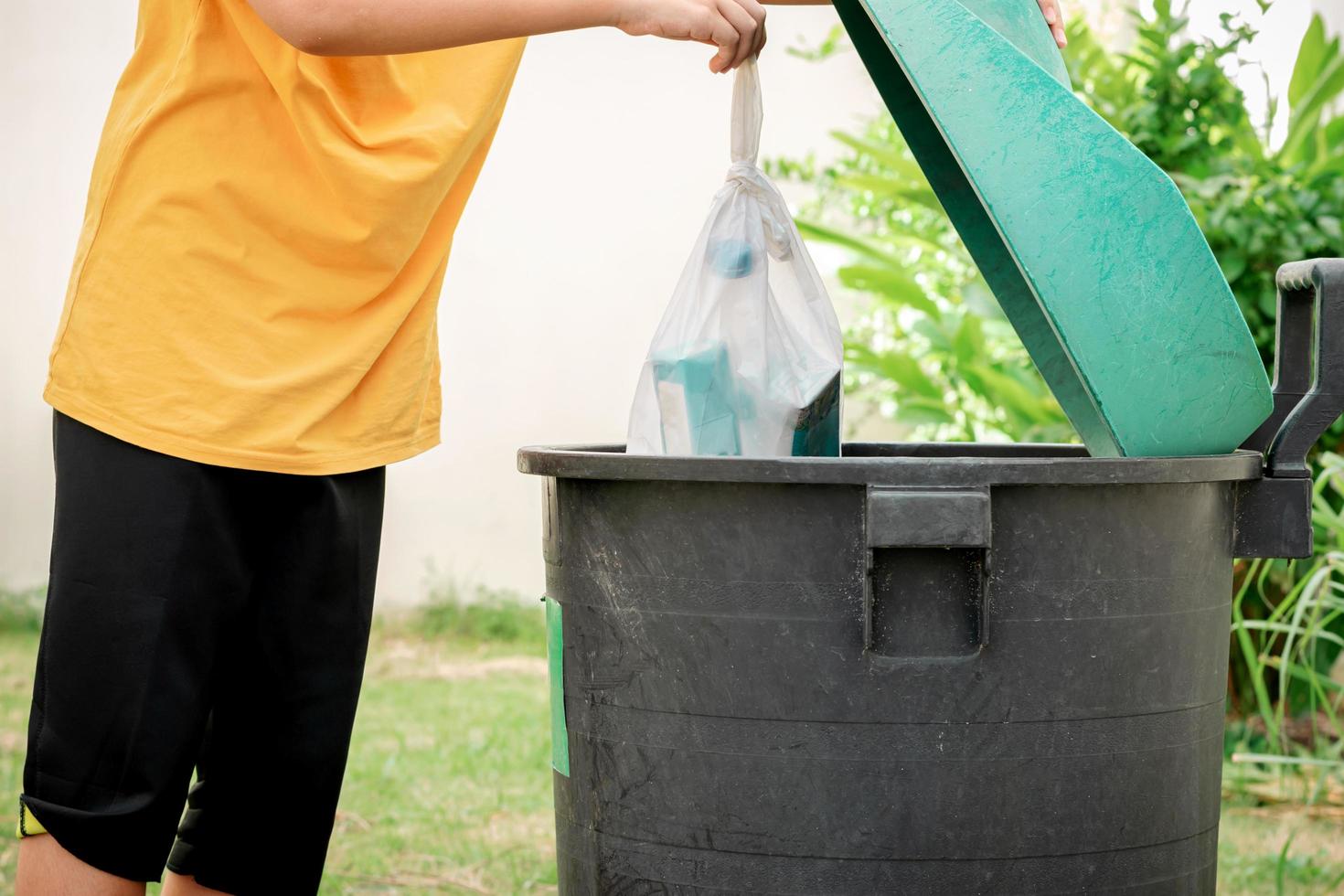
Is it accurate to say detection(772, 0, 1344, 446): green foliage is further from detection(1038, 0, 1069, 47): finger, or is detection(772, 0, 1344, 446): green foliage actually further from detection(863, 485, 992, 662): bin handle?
detection(863, 485, 992, 662): bin handle

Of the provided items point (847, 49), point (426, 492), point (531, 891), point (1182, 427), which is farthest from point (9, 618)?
point (1182, 427)

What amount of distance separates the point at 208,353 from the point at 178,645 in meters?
0.28

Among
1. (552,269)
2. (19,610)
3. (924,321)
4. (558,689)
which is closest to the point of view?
(558,689)

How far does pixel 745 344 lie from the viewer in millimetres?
1309

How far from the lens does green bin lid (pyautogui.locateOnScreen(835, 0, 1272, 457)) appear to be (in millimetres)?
1148

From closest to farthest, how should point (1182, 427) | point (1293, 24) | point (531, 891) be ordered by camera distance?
point (1182, 427) → point (531, 891) → point (1293, 24)

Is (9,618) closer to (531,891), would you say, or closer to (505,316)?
(505,316)

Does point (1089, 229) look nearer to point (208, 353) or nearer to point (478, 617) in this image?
point (208, 353)

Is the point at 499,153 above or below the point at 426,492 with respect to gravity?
above

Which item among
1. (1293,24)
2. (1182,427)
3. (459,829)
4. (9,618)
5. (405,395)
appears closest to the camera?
(1182,427)

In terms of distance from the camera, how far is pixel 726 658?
1.13 metres

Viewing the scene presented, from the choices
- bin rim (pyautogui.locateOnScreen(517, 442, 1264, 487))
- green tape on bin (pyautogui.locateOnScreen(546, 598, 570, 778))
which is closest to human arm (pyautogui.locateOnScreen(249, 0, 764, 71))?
bin rim (pyautogui.locateOnScreen(517, 442, 1264, 487))

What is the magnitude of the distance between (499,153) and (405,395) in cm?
322

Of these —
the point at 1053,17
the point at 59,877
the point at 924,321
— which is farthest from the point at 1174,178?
the point at 59,877
